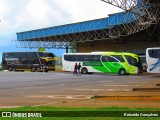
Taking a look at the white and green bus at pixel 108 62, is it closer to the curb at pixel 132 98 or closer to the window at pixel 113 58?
the window at pixel 113 58

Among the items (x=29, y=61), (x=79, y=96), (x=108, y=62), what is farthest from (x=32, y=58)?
(x=79, y=96)

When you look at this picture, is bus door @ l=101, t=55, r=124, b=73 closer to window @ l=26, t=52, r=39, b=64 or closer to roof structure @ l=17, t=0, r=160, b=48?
roof structure @ l=17, t=0, r=160, b=48

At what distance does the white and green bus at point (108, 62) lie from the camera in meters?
44.4

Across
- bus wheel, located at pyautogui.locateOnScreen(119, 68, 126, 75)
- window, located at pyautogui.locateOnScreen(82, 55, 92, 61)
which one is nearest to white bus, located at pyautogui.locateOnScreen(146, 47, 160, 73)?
bus wheel, located at pyautogui.locateOnScreen(119, 68, 126, 75)

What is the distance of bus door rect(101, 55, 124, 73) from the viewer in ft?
148

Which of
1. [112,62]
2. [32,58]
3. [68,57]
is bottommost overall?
[112,62]

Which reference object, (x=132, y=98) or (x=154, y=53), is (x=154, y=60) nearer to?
(x=154, y=53)

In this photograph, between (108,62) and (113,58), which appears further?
(108,62)

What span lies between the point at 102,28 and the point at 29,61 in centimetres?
1160

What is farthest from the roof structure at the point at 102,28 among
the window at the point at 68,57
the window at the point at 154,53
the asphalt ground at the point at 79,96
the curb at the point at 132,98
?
the curb at the point at 132,98

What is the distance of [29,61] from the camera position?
194ft

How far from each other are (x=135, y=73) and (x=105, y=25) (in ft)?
49.4

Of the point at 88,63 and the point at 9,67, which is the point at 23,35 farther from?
the point at 88,63

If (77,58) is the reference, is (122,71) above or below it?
below
